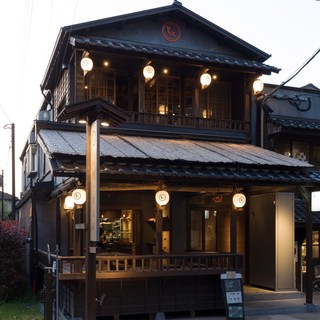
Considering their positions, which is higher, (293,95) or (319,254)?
(293,95)

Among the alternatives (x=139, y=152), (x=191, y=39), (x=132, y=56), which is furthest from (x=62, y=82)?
(x=139, y=152)

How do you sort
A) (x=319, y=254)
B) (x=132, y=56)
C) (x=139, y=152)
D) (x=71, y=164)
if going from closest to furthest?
(x=71, y=164)
(x=139, y=152)
(x=132, y=56)
(x=319, y=254)

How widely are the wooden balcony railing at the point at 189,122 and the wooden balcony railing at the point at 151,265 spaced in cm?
496

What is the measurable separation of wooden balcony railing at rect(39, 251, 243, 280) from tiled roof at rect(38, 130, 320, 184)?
2.21 m

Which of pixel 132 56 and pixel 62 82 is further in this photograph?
pixel 62 82

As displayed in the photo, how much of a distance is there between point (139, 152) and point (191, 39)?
662cm

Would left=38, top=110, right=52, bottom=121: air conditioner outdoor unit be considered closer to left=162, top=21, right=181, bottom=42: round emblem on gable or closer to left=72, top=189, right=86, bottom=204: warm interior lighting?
left=162, top=21, right=181, bottom=42: round emblem on gable

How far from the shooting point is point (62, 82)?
19.4m

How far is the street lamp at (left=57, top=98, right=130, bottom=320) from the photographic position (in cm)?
765

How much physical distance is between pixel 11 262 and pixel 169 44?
367 inches

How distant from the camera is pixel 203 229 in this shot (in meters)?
19.0

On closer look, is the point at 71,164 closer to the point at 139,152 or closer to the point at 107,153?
the point at 107,153

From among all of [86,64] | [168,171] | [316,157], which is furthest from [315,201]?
[86,64]

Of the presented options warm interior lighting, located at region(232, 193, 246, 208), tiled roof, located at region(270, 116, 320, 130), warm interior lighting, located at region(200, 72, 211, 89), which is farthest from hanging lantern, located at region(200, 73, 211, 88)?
warm interior lighting, located at region(232, 193, 246, 208)
